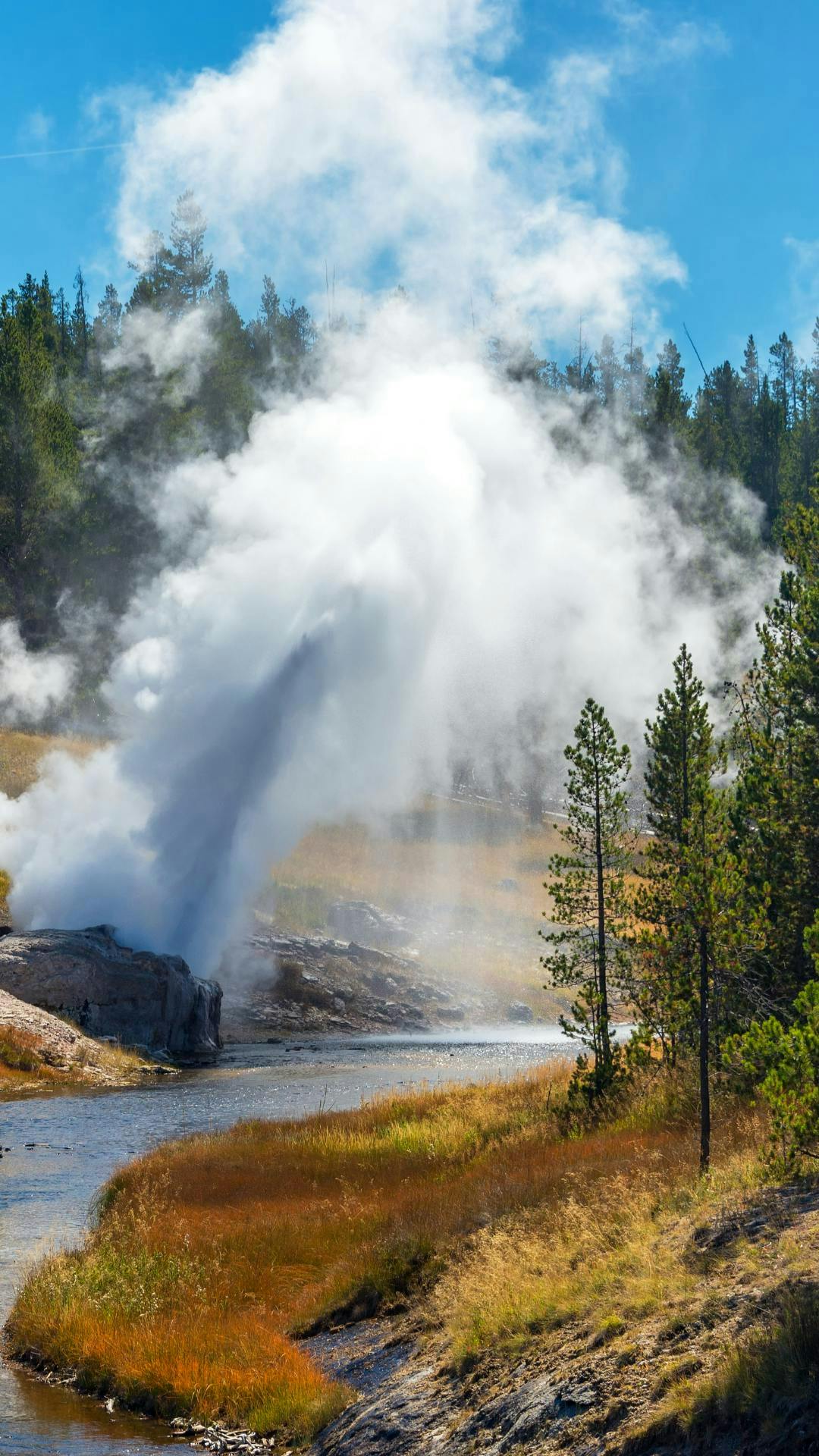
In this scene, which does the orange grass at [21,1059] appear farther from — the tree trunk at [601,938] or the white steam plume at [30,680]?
the white steam plume at [30,680]

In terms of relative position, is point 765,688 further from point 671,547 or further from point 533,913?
point 671,547

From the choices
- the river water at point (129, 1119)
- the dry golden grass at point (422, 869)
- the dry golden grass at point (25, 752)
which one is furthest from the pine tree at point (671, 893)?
the dry golden grass at point (422, 869)

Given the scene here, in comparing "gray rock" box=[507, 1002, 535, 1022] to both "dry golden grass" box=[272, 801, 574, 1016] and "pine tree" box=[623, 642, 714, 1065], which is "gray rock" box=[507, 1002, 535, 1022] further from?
"pine tree" box=[623, 642, 714, 1065]

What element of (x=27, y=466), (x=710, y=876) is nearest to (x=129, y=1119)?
(x=710, y=876)

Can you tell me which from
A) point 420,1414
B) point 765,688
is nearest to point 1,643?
point 765,688

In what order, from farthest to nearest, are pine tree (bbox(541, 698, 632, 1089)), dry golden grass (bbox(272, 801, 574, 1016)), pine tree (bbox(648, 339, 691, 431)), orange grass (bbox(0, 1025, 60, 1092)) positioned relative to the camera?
pine tree (bbox(648, 339, 691, 431)) → dry golden grass (bbox(272, 801, 574, 1016)) → orange grass (bbox(0, 1025, 60, 1092)) → pine tree (bbox(541, 698, 632, 1089))

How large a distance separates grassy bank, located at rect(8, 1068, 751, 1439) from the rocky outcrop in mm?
23688

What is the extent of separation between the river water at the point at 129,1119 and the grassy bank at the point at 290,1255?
790 millimetres

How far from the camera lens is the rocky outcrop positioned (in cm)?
4788

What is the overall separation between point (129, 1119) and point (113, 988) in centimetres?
1657

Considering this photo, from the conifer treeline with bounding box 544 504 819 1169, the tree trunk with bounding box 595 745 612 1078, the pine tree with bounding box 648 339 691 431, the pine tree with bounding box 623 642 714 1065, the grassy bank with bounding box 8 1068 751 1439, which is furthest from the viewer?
the pine tree with bounding box 648 339 691 431

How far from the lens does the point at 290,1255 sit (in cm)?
1877

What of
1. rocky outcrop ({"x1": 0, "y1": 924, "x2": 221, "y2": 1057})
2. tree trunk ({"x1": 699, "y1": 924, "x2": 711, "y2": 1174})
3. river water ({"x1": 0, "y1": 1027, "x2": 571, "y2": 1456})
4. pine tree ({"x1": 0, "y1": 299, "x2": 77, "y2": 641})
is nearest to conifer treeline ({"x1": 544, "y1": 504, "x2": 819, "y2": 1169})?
tree trunk ({"x1": 699, "y1": 924, "x2": 711, "y2": 1174})

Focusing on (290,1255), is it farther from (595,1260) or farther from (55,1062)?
(55,1062)
